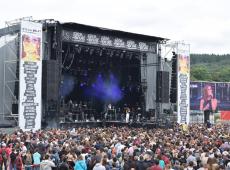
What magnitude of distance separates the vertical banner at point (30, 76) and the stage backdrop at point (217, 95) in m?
25.6

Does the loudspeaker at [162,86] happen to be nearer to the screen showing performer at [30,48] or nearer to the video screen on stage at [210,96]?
the screen showing performer at [30,48]

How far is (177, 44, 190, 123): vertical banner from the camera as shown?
3431 centimetres

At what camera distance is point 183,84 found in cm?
3478

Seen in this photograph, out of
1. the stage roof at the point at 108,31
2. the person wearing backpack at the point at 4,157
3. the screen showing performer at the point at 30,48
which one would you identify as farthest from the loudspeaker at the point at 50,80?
the person wearing backpack at the point at 4,157

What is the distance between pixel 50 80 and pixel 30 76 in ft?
4.42

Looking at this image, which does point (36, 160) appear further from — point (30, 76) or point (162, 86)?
point (162, 86)

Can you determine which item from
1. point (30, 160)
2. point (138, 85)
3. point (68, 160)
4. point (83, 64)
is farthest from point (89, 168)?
point (138, 85)

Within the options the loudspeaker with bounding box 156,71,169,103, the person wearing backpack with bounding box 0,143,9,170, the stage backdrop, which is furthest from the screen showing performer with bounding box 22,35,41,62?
the stage backdrop

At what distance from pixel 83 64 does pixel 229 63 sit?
12111cm

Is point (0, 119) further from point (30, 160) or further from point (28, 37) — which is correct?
point (30, 160)

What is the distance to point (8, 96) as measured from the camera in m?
27.7

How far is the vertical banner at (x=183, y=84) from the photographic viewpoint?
34.3m

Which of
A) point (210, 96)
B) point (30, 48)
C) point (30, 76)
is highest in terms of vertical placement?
point (30, 48)

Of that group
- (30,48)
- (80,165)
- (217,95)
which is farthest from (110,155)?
(217,95)
